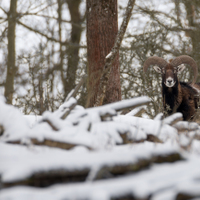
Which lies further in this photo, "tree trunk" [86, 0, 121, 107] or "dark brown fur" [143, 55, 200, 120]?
"dark brown fur" [143, 55, 200, 120]

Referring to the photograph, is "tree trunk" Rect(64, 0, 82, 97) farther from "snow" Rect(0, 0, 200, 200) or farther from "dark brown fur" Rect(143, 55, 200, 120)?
"snow" Rect(0, 0, 200, 200)

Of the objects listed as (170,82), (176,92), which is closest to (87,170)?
(170,82)

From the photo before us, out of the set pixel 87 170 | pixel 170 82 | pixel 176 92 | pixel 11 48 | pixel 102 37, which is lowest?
pixel 87 170

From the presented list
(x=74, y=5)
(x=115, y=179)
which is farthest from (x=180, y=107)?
(x=74, y=5)

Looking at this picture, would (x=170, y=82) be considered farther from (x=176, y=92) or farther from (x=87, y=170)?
(x=87, y=170)

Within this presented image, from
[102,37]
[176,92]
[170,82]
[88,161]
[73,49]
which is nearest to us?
[88,161]

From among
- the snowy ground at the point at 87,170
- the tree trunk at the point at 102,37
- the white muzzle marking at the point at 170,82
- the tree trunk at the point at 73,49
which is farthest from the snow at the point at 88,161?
the tree trunk at the point at 73,49

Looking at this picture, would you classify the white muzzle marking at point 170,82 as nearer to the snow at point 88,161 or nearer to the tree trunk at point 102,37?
the tree trunk at point 102,37

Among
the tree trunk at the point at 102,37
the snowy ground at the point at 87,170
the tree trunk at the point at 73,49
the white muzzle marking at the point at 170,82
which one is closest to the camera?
the snowy ground at the point at 87,170

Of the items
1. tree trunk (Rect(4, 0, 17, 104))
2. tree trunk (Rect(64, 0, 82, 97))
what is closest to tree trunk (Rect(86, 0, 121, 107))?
tree trunk (Rect(64, 0, 82, 97))

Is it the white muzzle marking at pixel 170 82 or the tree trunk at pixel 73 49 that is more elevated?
the tree trunk at pixel 73 49

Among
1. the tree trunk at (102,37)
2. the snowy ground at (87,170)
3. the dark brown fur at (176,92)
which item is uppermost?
the tree trunk at (102,37)

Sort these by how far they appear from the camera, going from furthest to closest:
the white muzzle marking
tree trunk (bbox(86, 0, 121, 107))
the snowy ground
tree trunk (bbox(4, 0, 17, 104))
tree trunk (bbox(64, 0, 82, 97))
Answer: tree trunk (bbox(64, 0, 82, 97))
tree trunk (bbox(4, 0, 17, 104))
the white muzzle marking
tree trunk (bbox(86, 0, 121, 107))
the snowy ground

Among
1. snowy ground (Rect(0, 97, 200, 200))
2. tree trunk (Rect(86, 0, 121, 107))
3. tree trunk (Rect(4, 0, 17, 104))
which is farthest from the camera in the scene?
tree trunk (Rect(4, 0, 17, 104))
